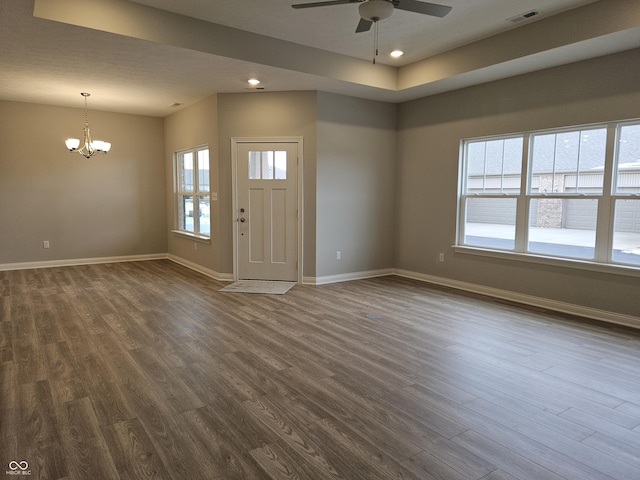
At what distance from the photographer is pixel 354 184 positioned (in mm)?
6094

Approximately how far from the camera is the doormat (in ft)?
17.5

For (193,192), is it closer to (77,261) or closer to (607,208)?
(77,261)

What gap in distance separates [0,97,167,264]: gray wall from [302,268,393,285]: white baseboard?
3840 mm

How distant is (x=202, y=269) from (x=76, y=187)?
2878mm

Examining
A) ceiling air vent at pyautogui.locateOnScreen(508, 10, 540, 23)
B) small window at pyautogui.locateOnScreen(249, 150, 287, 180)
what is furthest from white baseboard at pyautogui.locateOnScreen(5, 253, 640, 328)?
ceiling air vent at pyautogui.locateOnScreen(508, 10, 540, 23)

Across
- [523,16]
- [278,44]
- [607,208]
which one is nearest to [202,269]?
[278,44]

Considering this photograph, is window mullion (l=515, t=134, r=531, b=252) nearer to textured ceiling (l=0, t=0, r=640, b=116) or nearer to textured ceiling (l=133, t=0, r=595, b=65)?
textured ceiling (l=0, t=0, r=640, b=116)

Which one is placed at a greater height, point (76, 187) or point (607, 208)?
point (76, 187)

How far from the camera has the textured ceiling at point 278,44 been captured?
3.57m

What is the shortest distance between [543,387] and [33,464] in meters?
3.06

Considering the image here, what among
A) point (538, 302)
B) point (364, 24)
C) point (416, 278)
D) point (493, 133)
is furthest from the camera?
point (416, 278)

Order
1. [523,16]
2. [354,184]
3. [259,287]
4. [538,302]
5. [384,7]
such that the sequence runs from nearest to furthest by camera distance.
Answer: [384,7] < [523,16] < [538,302] < [259,287] < [354,184]

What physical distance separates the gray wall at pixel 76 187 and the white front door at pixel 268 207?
9.63 feet

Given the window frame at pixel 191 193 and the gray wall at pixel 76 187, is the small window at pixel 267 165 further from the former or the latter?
the gray wall at pixel 76 187
